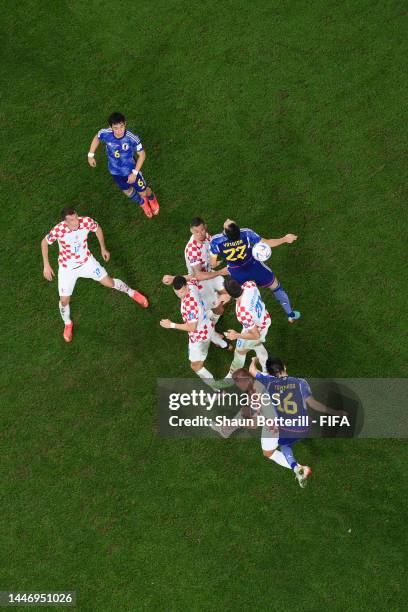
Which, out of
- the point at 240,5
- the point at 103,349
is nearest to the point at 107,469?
the point at 103,349

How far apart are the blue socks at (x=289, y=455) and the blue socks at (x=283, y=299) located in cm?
221

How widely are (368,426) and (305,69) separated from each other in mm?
6463

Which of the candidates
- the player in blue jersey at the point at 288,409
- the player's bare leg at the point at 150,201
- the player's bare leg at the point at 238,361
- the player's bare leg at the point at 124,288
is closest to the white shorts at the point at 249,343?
the player's bare leg at the point at 238,361

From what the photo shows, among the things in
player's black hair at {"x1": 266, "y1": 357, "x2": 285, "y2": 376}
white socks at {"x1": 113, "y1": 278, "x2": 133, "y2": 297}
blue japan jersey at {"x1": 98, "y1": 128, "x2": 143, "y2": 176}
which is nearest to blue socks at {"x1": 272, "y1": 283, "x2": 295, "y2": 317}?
player's black hair at {"x1": 266, "y1": 357, "x2": 285, "y2": 376}

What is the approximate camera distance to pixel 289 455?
9211 mm

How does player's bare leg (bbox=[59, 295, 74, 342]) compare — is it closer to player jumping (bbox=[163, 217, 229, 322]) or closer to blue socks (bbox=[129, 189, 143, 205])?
player jumping (bbox=[163, 217, 229, 322])

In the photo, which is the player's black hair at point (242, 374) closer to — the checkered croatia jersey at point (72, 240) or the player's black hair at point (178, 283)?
the player's black hair at point (178, 283)

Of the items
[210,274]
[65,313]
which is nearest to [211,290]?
[210,274]

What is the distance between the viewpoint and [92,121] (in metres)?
11.6

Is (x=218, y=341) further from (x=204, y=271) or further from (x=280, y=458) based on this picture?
(x=280, y=458)

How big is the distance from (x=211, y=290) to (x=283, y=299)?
1157mm

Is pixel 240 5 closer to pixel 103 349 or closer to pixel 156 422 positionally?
pixel 103 349

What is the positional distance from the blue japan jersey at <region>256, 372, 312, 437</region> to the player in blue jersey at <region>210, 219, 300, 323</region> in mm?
1537

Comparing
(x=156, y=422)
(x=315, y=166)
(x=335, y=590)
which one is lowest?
(x=335, y=590)
